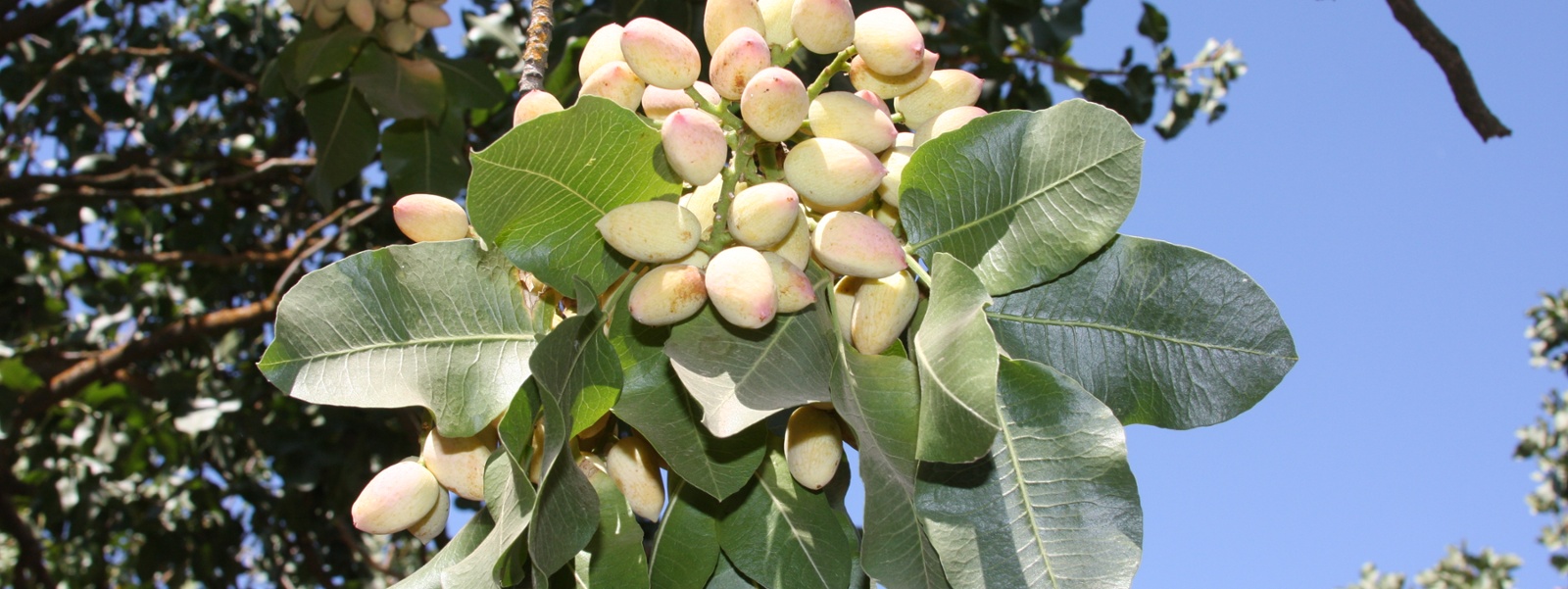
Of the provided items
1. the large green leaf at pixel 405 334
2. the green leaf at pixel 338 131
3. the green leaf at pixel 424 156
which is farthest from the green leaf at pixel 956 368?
the green leaf at pixel 338 131

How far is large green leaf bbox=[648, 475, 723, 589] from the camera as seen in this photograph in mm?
686

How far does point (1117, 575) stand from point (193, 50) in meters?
2.65

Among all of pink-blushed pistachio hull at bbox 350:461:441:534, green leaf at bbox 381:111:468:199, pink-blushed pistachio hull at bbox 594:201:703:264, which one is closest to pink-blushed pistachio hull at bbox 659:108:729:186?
pink-blushed pistachio hull at bbox 594:201:703:264

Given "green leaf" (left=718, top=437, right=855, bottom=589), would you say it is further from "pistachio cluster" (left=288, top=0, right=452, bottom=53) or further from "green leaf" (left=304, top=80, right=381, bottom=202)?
"green leaf" (left=304, top=80, right=381, bottom=202)

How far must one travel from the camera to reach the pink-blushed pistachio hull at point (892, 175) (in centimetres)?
65

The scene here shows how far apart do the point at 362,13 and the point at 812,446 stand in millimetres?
1103

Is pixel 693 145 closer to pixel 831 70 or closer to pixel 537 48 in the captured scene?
pixel 831 70

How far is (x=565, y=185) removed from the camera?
2.00 feet

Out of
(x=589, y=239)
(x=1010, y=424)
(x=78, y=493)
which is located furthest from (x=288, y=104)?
(x=1010, y=424)

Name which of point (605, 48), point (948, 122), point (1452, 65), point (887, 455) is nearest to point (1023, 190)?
point (948, 122)

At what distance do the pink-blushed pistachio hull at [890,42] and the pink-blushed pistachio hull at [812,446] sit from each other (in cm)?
20

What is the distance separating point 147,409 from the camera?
2.55 m

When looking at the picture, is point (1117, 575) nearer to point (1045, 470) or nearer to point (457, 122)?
point (1045, 470)

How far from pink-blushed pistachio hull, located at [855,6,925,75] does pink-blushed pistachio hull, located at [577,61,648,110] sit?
0.13 metres
